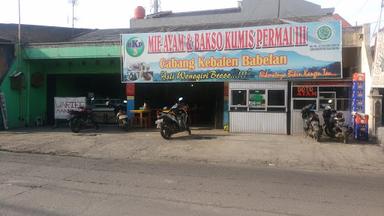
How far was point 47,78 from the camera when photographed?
81.3ft

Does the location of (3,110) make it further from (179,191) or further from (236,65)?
(179,191)

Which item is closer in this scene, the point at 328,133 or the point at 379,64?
the point at 379,64

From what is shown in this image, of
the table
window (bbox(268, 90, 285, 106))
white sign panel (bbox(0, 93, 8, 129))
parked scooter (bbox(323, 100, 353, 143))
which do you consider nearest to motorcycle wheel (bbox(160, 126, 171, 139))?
window (bbox(268, 90, 285, 106))

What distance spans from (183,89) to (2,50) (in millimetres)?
10396

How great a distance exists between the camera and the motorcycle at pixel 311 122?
1631cm

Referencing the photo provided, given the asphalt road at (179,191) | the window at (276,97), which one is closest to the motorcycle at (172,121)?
the window at (276,97)

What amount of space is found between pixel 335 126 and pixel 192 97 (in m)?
12.7

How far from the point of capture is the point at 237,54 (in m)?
19.1

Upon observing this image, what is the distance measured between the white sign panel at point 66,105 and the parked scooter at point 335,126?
1090 centimetres

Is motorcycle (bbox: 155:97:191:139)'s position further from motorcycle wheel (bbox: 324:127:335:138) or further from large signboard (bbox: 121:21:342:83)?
motorcycle wheel (bbox: 324:127:335:138)

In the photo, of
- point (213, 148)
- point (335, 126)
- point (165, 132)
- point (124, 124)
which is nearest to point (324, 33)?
point (335, 126)

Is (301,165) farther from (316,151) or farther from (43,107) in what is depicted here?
(43,107)

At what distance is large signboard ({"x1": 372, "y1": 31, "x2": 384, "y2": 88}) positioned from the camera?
15.2 m

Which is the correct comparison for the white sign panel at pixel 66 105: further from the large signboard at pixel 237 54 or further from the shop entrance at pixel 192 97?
the shop entrance at pixel 192 97
